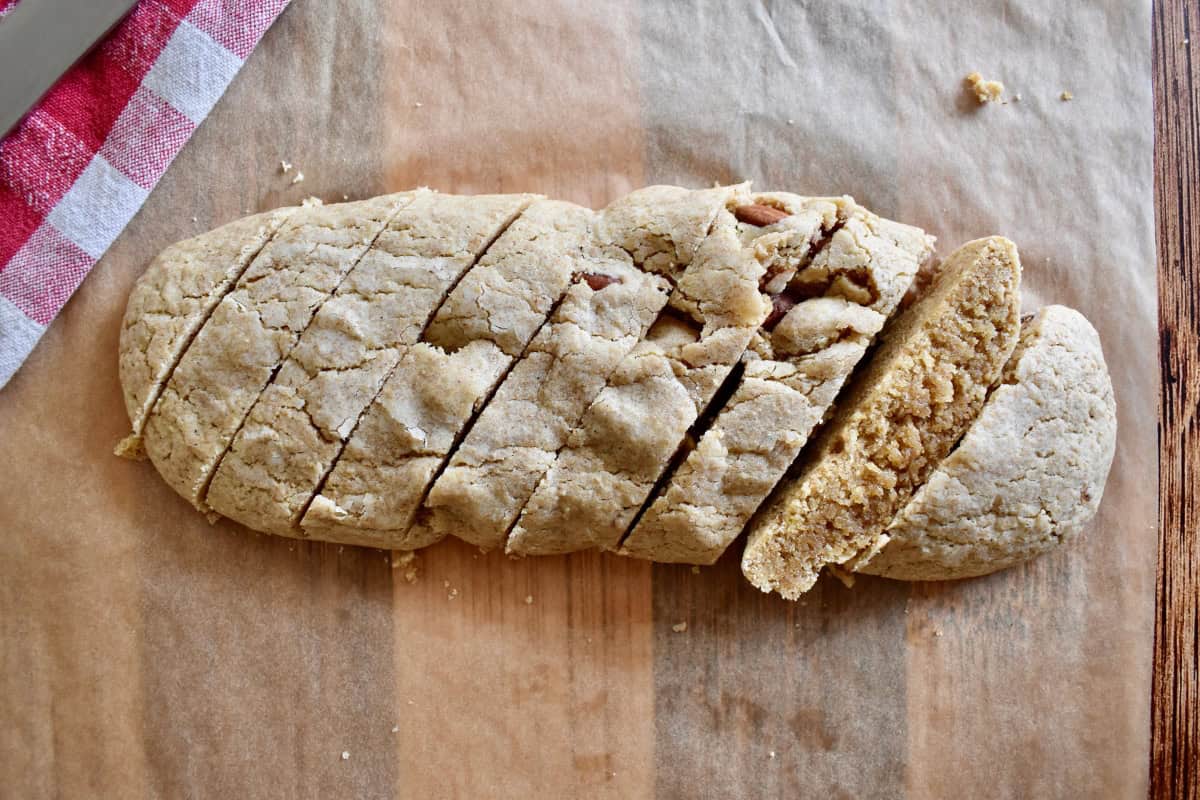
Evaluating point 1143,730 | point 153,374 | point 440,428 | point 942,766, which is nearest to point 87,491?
point 153,374

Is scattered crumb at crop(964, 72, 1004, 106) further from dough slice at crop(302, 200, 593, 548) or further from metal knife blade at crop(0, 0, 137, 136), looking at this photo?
metal knife blade at crop(0, 0, 137, 136)

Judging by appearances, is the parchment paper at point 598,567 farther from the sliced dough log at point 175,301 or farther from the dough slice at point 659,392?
the dough slice at point 659,392

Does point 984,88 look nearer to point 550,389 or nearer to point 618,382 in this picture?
point 618,382

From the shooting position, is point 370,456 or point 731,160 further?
point 731,160

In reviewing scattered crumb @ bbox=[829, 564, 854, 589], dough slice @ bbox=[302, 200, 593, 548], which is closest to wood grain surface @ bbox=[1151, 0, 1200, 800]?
scattered crumb @ bbox=[829, 564, 854, 589]

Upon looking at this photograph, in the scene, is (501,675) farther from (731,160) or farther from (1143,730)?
(1143,730)
